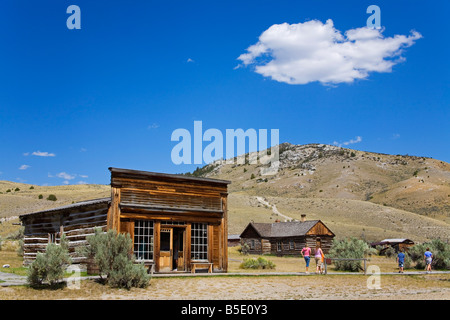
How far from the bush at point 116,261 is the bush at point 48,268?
4.68ft

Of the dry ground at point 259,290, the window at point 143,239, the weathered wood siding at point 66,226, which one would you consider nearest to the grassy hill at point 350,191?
the weathered wood siding at point 66,226

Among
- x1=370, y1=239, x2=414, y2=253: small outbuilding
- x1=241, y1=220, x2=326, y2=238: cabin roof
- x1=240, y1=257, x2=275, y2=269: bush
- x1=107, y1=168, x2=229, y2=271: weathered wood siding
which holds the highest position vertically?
x1=107, y1=168, x2=229, y2=271: weathered wood siding

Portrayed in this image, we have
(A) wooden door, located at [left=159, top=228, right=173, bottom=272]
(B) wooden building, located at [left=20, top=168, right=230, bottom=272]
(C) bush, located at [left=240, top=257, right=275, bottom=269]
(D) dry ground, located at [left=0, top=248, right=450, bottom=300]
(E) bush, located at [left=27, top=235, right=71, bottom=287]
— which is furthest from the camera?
(C) bush, located at [left=240, top=257, right=275, bottom=269]

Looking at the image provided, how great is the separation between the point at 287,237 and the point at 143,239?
30096 mm

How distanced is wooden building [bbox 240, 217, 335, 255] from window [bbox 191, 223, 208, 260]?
83.9 ft

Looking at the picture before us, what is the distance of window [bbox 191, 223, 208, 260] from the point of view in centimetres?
2262

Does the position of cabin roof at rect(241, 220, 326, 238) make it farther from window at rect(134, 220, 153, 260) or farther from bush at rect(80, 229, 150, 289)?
bush at rect(80, 229, 150, 289)

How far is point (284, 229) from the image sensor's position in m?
50.8

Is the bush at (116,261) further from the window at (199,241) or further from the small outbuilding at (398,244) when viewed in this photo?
the small outbuilding at (398,244)

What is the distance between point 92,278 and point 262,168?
142982 millimetres

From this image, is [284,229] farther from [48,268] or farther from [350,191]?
[350,191]

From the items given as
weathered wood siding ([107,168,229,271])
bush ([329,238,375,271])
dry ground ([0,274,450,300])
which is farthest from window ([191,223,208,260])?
bush ([329,238,375,271])

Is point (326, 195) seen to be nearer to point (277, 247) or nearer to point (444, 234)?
point (444, 234)

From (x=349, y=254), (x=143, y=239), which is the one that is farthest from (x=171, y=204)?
(x=349, y=254)
